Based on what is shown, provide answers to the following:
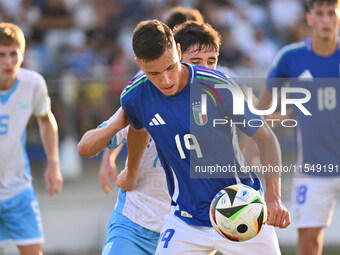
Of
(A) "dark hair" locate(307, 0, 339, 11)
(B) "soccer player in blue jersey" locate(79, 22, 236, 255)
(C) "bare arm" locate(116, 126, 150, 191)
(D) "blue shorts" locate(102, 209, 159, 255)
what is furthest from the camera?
(A) "dark hair" locate(307, 0, 339, 11)

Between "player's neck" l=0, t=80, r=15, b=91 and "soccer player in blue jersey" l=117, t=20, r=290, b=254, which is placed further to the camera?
"player's neck" l=0, t=80, r=15, b=91

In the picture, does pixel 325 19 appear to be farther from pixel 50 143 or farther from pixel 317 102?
pixel 50 143

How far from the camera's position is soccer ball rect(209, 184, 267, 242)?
4691 mm

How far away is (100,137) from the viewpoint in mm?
4934

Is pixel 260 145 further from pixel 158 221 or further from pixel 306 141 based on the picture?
pixel 306 141

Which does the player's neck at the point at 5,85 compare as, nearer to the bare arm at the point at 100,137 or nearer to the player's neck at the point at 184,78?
the bare arm at the point at 100,137

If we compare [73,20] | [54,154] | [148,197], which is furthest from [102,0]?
[148,197]

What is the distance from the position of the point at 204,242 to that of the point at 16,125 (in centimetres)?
314

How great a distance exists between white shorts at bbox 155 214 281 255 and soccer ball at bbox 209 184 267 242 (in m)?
0.15

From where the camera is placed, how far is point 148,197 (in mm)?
5809

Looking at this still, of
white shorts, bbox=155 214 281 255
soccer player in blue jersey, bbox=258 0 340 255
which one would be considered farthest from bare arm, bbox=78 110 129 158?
soccer player in blue jersey, bbox=258 0 340 255

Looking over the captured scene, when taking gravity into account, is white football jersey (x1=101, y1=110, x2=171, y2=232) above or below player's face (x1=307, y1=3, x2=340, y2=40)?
below

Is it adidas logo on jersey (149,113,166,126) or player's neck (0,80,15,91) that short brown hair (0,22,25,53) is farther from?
adidas logo on jersey (149,113,166,126)

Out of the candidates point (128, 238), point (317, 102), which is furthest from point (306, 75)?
point (128, 238)
